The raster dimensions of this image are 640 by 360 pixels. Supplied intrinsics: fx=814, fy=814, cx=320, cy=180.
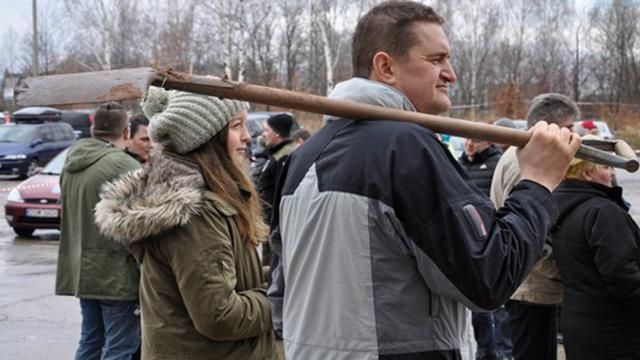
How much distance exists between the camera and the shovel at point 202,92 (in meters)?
1.79

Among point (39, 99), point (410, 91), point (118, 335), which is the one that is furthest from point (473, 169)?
point (39, 99)

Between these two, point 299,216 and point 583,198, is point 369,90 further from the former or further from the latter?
point 583,198

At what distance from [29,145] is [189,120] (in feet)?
69.8

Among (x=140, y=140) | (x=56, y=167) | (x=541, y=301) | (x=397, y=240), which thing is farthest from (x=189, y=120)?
(x=56, y=167)

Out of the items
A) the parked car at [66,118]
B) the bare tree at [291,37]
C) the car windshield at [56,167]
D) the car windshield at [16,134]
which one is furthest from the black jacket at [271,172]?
the bare tree at [291,37]

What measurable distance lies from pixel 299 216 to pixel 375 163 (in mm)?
301

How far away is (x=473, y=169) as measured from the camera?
743cm

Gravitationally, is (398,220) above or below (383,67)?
below

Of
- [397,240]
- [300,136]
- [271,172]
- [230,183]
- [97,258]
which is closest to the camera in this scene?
[397,240]

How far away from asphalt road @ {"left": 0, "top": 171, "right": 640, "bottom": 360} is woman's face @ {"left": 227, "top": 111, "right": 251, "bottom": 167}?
165 inches

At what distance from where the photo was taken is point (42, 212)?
43.6ft

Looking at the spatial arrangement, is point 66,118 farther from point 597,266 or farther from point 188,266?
point 188,266

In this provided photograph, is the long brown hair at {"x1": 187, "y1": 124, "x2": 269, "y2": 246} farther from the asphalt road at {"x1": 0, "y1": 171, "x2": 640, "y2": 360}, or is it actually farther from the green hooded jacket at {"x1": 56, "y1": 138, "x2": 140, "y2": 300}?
the asphalt road at {"x1": 0, "y1": 171, "x2": 640, "y2": 360}

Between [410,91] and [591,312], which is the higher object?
[410,91]
